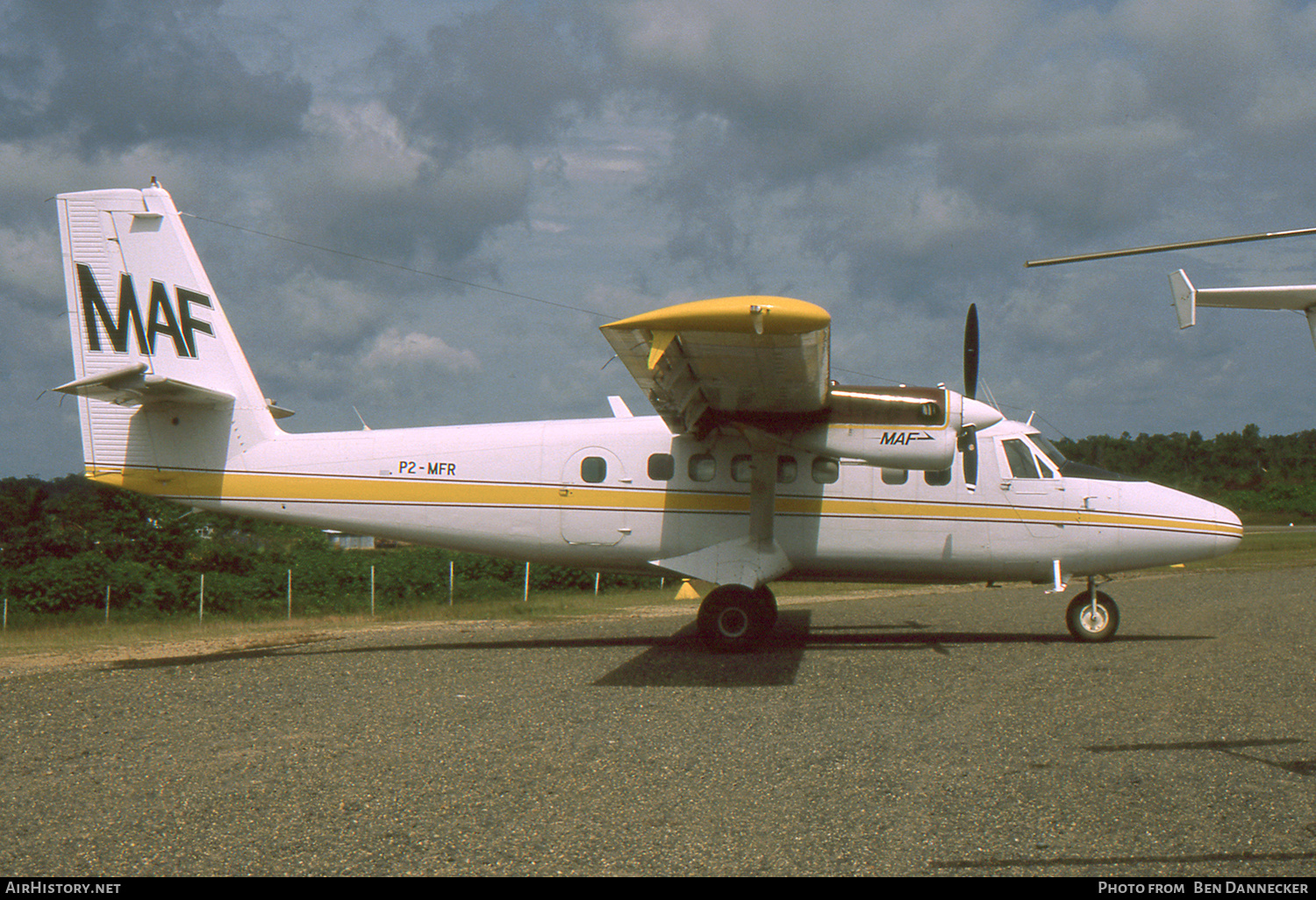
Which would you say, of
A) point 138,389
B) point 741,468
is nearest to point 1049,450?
point 741,468

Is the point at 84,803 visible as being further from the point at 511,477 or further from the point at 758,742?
the point at 511,477

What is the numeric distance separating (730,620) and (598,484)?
2.35m

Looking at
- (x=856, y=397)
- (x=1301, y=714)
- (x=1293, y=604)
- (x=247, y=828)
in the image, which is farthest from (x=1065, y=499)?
(x=247, y=828)

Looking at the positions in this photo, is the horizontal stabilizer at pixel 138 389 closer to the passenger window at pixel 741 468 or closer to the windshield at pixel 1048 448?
the passenger window at pixel 741 468

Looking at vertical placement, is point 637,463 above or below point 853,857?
above

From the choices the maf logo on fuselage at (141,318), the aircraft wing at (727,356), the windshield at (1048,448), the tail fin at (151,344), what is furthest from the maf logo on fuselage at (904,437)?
the maf logo on fuselage at (141,318)

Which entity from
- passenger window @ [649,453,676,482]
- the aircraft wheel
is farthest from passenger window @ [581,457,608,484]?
the aircraft wheel

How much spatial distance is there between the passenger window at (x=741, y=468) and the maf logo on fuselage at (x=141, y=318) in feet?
21.9

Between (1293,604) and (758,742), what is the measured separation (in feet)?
45.8

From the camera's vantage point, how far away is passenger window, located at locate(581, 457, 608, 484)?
1178 centimetres

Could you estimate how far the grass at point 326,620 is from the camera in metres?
15.3

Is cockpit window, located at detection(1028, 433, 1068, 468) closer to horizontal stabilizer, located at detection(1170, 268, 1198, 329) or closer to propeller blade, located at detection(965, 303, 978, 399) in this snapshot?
propeller blade, located at detection(965, 303, 978, 399)

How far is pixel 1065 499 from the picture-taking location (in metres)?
11.5
